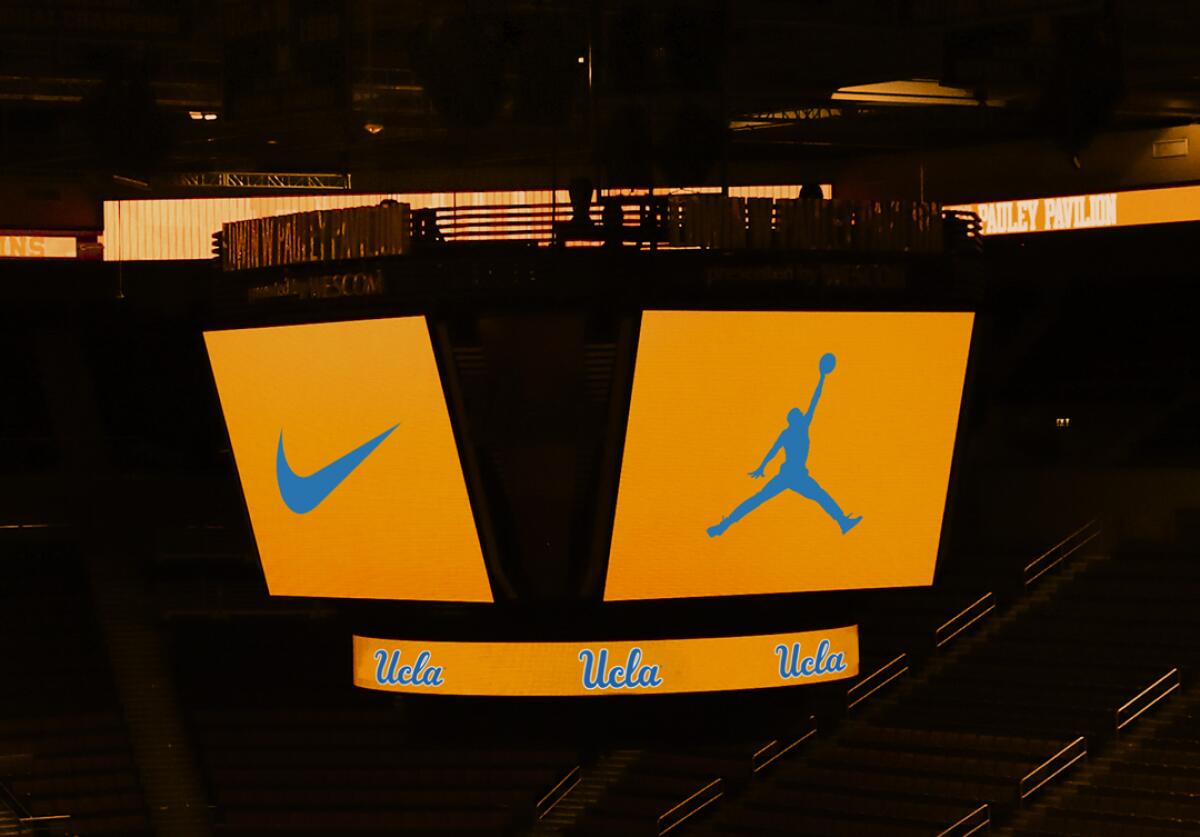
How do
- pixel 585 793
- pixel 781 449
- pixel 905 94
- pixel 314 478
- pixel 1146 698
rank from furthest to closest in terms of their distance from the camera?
pixel 585 793 → pixel 1146 698 → pixel 905 94 → pixel 314 478 → pixel 781 449

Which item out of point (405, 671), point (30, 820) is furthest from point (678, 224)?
point (30, 820)

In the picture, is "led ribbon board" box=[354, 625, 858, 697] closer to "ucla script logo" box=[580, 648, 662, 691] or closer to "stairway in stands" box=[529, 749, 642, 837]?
"ucla script logo" box=[580, 648, 662, 691]

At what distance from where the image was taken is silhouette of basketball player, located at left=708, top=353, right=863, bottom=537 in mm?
10523

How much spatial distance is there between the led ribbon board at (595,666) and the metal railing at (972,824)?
17.1 ft

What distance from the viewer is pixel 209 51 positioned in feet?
47.0

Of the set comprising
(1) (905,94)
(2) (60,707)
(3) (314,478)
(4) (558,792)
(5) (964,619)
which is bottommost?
(4) (558,792)

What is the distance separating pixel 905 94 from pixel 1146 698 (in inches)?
237

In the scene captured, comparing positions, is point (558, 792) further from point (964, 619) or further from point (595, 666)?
point (595, 666)

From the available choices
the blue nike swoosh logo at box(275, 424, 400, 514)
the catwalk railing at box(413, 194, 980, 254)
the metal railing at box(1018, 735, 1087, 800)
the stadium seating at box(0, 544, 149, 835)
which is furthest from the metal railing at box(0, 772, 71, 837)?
the catwalk railing at box(413, 194, 980, 254)

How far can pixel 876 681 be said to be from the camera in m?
18.6

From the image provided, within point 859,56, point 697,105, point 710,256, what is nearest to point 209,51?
point 697,105

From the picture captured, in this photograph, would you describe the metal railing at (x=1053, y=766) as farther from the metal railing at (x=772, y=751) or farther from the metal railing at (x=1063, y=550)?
the metal railing at (x=1063, y=550)

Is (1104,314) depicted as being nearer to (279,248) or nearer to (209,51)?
(209,51)

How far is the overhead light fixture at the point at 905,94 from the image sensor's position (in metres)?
15.5
